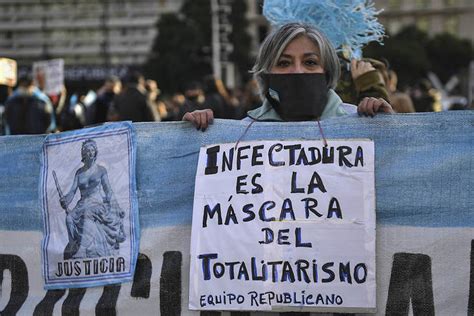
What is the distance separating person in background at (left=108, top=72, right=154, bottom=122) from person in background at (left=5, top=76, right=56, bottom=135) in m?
1.40

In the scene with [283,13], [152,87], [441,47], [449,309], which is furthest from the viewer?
[441,47]

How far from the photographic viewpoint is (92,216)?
343cm

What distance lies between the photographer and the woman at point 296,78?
3.38m

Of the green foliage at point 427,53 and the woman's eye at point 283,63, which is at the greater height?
the green foliage at point 427,53

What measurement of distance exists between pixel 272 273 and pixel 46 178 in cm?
115

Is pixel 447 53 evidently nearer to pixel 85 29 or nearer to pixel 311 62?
pixel 85 29

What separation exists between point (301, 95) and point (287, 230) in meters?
0.61

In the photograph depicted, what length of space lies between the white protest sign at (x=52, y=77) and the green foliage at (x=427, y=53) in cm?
5431

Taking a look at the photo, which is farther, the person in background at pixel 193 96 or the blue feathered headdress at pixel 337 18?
the person in background at pixel 193 96

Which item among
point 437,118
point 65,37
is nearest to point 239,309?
point 437,118

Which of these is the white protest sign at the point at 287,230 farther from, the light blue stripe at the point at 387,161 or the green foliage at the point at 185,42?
the green foliage at the point at 185,42

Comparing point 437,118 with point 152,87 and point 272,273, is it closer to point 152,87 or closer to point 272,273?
point 272,273

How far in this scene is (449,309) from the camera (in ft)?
9.80

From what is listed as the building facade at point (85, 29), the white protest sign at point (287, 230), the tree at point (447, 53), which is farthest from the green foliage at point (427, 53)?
the white protest sign at point (287, 230)
